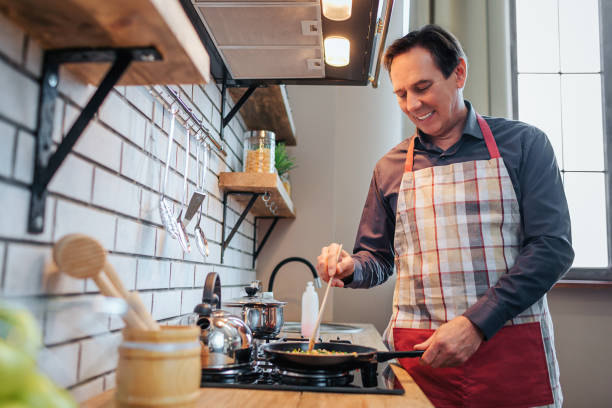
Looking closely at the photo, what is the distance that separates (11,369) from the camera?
0.38m

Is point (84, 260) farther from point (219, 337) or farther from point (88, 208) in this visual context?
point (219, 337)

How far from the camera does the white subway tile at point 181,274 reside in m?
1.36

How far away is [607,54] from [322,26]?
2.63 metres

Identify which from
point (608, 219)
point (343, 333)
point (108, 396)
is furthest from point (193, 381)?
point (608, 219)

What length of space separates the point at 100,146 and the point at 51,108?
0.53ft

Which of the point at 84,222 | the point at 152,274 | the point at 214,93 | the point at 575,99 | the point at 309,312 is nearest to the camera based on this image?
the point at 84,222

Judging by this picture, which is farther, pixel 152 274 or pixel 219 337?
pixel 152 274

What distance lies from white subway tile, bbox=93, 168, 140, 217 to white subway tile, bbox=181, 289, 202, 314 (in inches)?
17.6

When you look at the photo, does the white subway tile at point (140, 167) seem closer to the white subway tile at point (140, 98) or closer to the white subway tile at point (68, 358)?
the white subway tile at point (140, 98)

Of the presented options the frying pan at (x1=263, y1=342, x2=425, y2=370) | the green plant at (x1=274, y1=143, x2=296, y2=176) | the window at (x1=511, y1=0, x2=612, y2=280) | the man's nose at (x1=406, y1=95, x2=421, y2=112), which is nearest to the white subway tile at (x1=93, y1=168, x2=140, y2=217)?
the frying pan at (x1=263, y1=342, x2=425, y2=370)

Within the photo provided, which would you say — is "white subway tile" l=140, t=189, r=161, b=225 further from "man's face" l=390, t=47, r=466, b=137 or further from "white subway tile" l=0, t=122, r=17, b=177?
"man's face" l=390, t=47, r=466, b=137

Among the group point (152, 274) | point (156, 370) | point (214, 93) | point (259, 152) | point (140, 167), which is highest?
point (214, 93)

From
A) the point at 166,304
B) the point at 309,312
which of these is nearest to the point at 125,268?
the point at 166,304

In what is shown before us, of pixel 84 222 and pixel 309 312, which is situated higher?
pixel 84 222
